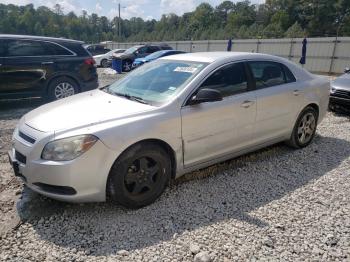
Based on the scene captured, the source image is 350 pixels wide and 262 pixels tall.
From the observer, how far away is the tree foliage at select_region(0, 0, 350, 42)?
6059 cm

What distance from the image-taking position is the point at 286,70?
4672 millimetres

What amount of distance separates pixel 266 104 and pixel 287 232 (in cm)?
181

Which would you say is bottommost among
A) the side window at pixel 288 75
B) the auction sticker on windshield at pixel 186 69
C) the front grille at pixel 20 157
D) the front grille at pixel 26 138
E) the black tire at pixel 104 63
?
the black tire at pixel 104 63

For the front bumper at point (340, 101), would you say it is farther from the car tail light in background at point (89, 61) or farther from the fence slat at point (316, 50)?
the fence slat at point (316, 50)

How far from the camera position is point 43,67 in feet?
23.6

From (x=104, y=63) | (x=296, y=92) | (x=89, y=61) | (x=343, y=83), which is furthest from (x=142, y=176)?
(x=104, y=63)

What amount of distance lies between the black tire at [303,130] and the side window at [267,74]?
0.73 m

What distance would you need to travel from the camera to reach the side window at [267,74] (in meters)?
4.18

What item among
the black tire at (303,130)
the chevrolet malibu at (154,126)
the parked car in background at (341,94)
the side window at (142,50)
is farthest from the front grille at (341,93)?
the side window at (142,50)

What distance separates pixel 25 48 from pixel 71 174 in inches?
215

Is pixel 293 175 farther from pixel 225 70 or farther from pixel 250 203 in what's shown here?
pixel 225 70

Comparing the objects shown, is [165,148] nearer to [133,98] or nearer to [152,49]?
[133,98]

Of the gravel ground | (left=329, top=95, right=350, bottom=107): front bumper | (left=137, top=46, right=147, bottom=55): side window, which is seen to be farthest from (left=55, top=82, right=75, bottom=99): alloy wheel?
(left=137, top=46, right=147, bottom=55): side window

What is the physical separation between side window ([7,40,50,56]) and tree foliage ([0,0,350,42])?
43994 mm
